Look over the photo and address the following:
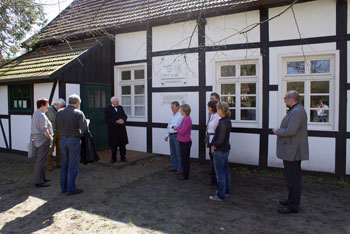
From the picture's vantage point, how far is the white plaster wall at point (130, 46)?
816 cm

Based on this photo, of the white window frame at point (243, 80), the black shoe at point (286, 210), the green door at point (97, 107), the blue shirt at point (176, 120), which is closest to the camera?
the black shoe at point (286, 210)

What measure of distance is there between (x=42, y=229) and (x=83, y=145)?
1.70 metres

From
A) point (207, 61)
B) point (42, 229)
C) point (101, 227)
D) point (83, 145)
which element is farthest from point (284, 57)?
point (42, 229)

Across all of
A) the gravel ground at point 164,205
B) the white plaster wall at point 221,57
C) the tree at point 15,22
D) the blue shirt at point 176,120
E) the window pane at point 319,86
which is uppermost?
the tree at point 15,22

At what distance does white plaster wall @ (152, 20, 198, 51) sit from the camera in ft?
24.2

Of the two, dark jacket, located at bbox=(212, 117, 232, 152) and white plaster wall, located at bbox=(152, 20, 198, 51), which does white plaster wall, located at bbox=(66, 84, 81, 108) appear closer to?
white plaster wall, located at bbox=(152, 20, 198, 51)

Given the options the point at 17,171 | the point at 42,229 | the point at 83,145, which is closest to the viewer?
the point at 42,229

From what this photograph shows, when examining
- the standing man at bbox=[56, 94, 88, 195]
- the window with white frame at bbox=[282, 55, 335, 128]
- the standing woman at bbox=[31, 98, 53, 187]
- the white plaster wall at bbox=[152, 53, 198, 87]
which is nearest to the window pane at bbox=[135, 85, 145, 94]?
the white plaster wall at bbox=[152, 53, 198, 87]

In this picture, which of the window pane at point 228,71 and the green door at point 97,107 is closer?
the window pane at point 228,71

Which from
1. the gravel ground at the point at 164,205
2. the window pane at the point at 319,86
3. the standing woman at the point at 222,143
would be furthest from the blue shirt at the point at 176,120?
the window pane at the point at 319,86

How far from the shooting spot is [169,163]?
7.34 m

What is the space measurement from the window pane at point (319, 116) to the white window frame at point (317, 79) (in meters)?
0.08

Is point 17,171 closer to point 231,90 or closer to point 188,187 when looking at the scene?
point 188,187

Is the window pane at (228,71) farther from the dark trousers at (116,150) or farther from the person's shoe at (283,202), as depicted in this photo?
the person's shoe at (283,202)
